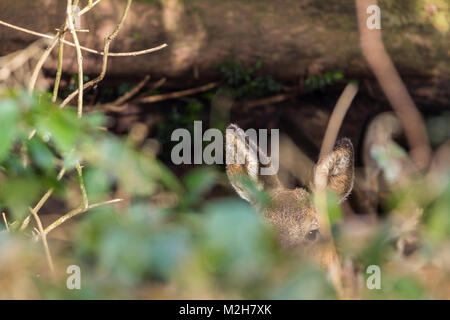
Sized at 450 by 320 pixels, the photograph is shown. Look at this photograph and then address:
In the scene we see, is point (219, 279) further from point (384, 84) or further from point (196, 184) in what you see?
point (384, 84)

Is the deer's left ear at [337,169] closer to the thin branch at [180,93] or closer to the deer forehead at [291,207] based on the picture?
the deer forehead at [291,207]

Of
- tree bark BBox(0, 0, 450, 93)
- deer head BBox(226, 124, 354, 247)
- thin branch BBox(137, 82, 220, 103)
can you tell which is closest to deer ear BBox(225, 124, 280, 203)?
deer head BBox(226, 124, 354, 247)

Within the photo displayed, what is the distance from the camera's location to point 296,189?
14.6ft

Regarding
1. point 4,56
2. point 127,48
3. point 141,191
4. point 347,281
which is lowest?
point 141,191

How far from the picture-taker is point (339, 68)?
6.55 meters

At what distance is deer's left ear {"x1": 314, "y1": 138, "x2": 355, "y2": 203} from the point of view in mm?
4246

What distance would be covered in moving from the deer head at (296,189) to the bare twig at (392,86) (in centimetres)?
163

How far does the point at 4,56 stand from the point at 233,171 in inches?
92.2

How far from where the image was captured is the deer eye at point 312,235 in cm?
428

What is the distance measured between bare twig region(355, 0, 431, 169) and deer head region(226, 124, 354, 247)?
5.33 feet

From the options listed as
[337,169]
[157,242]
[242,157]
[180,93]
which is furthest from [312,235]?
[157,242]

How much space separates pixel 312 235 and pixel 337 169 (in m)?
0.47

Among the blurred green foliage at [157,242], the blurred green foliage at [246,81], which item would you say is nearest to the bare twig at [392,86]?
the blurred green foliage at [246,81]
